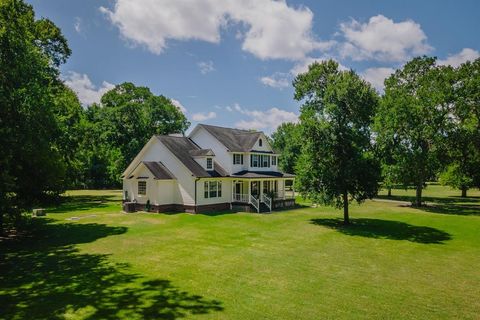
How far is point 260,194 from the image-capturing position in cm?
3791

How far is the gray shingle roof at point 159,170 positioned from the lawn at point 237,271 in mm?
6876

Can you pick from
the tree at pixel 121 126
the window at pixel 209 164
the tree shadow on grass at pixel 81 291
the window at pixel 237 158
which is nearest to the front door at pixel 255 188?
the window at pixel 237 158

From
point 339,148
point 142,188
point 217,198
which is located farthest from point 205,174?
point 339,148

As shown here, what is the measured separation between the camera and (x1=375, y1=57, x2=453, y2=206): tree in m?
41.6

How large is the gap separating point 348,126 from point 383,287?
15862 mm

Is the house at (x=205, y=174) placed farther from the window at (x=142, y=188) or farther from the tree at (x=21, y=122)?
the tree at (x=21, y=122)

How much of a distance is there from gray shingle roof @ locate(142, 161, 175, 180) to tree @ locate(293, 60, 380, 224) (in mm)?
13743

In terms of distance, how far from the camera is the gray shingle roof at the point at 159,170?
33062mm

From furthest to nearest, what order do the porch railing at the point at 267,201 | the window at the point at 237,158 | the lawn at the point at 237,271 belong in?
the window at the point at 237,158
the porch railing at the point at 267,201
the lawn at the point at 237,271

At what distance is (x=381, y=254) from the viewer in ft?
60.1

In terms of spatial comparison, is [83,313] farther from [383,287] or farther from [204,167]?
[204,167]

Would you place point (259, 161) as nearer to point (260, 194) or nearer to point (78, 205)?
point (260, 194)

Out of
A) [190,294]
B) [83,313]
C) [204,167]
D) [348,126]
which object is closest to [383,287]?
[190,294]

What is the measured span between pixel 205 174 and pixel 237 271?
20508 millimetres
